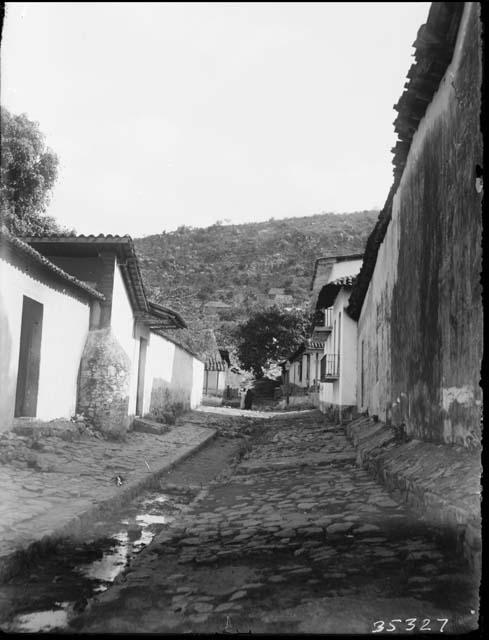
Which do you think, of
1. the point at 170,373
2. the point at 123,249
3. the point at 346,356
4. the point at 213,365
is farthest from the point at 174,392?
the point at 213,365

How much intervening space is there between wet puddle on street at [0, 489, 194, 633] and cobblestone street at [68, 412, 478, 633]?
171mm

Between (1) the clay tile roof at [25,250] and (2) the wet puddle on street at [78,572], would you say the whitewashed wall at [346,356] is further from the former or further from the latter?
(2) the wet puddle on street at [78,572]

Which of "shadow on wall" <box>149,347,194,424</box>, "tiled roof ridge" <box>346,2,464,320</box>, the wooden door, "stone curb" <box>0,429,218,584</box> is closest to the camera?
"stone curb" <box>0,429,218,584</box>

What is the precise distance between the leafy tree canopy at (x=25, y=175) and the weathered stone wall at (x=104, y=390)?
4.96 metres

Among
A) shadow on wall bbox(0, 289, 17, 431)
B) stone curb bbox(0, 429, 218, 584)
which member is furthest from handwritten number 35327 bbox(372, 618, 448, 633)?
shadow on wall bbox(0, 289, 17, 431)

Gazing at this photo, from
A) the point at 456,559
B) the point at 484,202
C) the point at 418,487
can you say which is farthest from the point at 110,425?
the point at 484,202

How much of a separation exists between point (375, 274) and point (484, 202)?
27.0 ft

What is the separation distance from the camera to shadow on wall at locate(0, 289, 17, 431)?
7793 millimetres

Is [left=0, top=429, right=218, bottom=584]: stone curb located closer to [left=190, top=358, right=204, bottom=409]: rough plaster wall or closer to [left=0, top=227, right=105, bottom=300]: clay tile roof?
[left=0, top=227, right=105, bottom=300]: clay tile roof

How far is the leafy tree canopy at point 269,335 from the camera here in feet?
145

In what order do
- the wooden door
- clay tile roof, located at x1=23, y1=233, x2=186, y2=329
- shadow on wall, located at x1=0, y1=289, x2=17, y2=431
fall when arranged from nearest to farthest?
shadow on wall, located at x1=0, y1=289, x2=17, y2=431 < the wooden door < clay tile roof, located at x1=23, y1=233, x2=186, y2=329

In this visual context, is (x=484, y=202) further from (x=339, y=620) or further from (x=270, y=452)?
(x=270, y=452)

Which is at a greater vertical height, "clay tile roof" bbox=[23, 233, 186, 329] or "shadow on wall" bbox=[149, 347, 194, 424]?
"clay tile roof" bbox=[23, 233, 186, 329]

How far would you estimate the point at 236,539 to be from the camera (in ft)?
14.5
